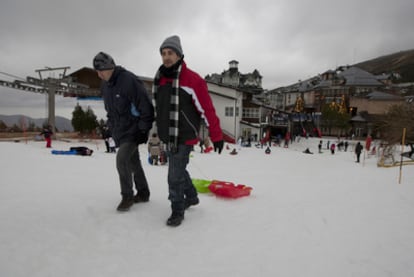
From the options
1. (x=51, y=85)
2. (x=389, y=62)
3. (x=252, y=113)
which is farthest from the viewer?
(x=389, y=62)

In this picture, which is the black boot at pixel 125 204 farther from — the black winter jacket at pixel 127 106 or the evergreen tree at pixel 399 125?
the evergreen tree at pixel 399 125

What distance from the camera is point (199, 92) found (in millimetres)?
2580

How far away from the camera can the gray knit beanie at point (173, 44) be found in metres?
2.49

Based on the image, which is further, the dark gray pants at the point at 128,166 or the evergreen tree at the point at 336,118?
the evergreen tree at the point at 336,118

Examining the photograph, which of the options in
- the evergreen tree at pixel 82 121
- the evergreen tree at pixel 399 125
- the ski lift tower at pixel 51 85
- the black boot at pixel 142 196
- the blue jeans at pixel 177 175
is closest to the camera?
the blue jeans at pixel 177 175

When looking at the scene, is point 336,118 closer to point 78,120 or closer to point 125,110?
point 78,120

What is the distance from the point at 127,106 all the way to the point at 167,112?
2.09 feet

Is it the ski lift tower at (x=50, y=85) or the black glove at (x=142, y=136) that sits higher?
the ski lift tower at (x=50, y=85)

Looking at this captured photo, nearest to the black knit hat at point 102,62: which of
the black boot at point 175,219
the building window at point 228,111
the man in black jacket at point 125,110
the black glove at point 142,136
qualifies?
the man in black jacket at point 125,110

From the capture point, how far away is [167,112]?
2.56 metres

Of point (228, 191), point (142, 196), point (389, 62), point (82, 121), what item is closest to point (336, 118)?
point (82, 121)

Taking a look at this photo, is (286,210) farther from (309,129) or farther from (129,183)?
(309,129)

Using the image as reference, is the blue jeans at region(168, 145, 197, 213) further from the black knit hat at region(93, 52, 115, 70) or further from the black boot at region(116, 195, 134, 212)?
the black knit hat at region(93, 52, 115, 70)

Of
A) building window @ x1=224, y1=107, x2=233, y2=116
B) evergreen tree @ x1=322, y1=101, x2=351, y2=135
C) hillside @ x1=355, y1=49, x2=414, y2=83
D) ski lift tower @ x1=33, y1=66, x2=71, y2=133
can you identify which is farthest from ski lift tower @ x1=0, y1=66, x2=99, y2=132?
hillside @ x1=355, y1=49, x2=414, y2=83
